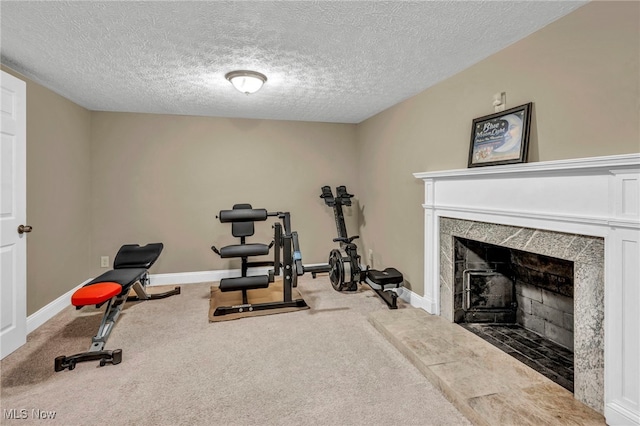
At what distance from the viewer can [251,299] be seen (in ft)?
12.6

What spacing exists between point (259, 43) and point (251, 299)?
271cm

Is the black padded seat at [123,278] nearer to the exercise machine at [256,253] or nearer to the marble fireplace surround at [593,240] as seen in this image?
the exercise machine at [256,253]

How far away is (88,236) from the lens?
13.7 ft

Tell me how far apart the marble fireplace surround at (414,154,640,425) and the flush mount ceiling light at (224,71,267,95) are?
80.5 inches

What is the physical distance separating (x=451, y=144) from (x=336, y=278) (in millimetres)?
1955

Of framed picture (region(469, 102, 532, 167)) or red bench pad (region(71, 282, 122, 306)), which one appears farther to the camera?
red bench pad (region(71, 282, 122, 306))

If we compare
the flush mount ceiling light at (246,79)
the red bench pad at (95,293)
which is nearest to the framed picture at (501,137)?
the flush mount ceiling light at (246,79)

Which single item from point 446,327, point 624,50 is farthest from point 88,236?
point 624,50

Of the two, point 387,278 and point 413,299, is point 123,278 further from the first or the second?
point 413,299

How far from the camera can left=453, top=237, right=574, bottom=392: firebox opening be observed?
94.4 inches

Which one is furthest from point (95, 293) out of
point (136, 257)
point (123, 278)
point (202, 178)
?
point (202, 178)

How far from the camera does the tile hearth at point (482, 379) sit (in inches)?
67.6

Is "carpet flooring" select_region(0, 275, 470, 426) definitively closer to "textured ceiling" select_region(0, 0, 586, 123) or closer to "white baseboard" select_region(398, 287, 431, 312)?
"white baseboard" select_region(398, 287, 431, 312)

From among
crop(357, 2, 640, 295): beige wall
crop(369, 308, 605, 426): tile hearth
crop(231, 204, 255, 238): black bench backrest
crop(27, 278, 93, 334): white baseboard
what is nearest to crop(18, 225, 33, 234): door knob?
crop(27, 278, 93, 334): white baseboard
